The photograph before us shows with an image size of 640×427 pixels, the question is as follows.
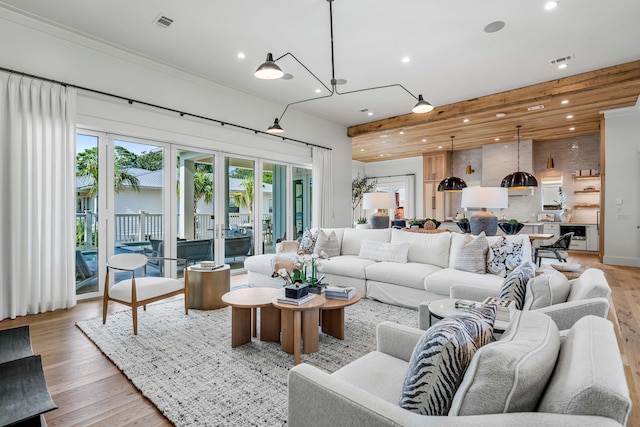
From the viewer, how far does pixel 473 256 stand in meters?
3.63

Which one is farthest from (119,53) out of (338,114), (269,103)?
(338,114)

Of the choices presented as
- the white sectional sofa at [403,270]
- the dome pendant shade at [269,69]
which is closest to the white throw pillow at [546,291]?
the white sectional sofa at [403,270]

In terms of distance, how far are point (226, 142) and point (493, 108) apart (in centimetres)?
466

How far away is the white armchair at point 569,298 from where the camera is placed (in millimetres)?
1446

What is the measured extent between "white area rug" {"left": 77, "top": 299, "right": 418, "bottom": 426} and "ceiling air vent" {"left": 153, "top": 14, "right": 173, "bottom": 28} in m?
3.15

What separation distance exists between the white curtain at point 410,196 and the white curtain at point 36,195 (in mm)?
9527

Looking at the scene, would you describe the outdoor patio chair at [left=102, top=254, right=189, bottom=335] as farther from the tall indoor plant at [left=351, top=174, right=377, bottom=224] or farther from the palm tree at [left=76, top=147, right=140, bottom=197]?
the tall indoor plant at [left=351, top=174, right=377, bottom=224]

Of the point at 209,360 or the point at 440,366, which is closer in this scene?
the point at 440,366

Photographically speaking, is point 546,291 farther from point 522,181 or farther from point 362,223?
point 522,181

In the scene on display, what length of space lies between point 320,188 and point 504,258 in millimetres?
4289

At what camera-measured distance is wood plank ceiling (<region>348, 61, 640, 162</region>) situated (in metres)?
4.93

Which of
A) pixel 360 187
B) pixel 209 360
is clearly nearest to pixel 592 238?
pixel 360 187

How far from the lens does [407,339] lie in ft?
5.31

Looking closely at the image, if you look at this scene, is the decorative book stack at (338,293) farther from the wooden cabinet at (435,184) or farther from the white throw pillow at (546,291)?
the wooden cabinet at (435,184)
